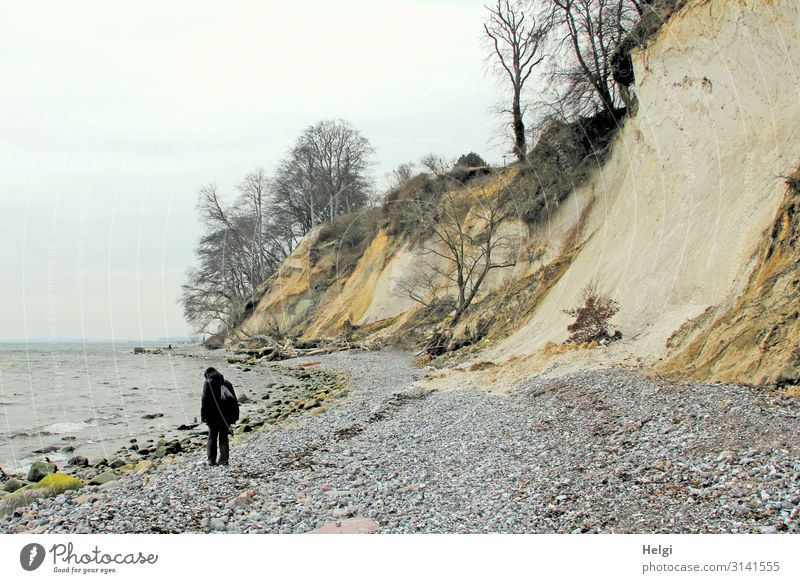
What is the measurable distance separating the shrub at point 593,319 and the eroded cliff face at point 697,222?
39cm

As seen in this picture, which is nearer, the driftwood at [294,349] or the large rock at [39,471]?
the large rock at [39,471]

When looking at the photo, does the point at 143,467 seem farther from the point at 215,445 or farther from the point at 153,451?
the point at 215,445

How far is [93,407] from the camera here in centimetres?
1986

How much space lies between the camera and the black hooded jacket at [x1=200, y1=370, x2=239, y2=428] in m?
8.60

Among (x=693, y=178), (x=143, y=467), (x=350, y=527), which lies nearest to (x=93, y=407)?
(x=143, y=467)

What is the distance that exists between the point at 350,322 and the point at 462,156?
12.1 meters

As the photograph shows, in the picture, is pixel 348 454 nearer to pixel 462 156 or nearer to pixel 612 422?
pixel 612 422

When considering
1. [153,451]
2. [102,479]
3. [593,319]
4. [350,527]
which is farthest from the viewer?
[593,319]

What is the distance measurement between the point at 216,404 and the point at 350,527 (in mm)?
3571

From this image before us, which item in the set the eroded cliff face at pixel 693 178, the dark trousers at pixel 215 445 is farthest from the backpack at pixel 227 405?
the eroded cliff face at pixel 693 178

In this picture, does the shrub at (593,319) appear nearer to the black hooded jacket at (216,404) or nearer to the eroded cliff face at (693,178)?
the eroded cliff face at (693,178)

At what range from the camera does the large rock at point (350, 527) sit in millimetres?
5730

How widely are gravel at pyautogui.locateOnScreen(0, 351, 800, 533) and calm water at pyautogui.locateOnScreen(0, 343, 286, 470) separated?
4.82 meters

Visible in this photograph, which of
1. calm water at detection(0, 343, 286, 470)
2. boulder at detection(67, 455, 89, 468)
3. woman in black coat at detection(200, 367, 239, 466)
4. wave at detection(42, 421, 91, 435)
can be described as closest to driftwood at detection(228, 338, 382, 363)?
calm water at detection(0, 343, 286, 470)
